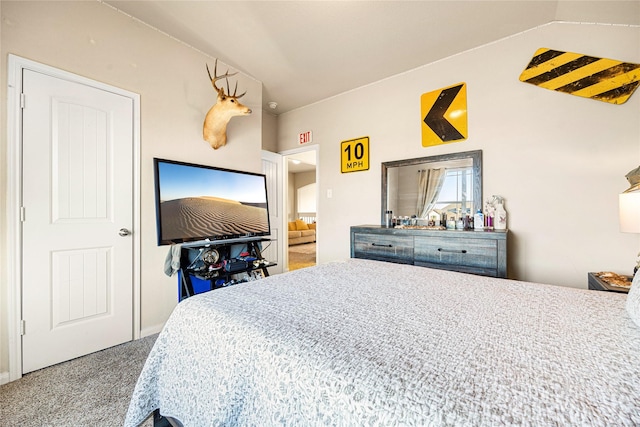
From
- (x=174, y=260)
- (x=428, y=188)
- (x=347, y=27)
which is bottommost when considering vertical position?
(x=174, y=260)

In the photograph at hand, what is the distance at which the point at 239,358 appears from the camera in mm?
766

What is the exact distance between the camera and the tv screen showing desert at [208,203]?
6.91 ft

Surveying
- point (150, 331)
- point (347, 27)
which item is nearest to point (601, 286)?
point (347, 27)

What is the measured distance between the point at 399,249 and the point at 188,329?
2.16 meters

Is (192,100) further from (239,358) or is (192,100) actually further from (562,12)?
(562,12)

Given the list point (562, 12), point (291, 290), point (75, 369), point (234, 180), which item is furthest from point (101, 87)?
point (562, 12)

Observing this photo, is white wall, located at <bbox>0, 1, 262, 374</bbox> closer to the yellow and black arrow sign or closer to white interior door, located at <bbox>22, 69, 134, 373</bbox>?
white interior door, located at <bbox>22, 69, 134, 373</bbox>

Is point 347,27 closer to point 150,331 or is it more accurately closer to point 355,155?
point 355,155

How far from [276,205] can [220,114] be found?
1.84 m

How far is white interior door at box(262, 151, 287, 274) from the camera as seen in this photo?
407 cm

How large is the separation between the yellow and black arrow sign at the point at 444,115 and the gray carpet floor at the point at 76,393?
3336 mm

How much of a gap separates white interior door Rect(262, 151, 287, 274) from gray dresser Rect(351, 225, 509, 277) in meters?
1.62

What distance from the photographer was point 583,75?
7.11ft

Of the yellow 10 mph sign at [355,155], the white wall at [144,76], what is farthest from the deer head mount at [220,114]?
the yellow 10 mph sign at [355,155]
